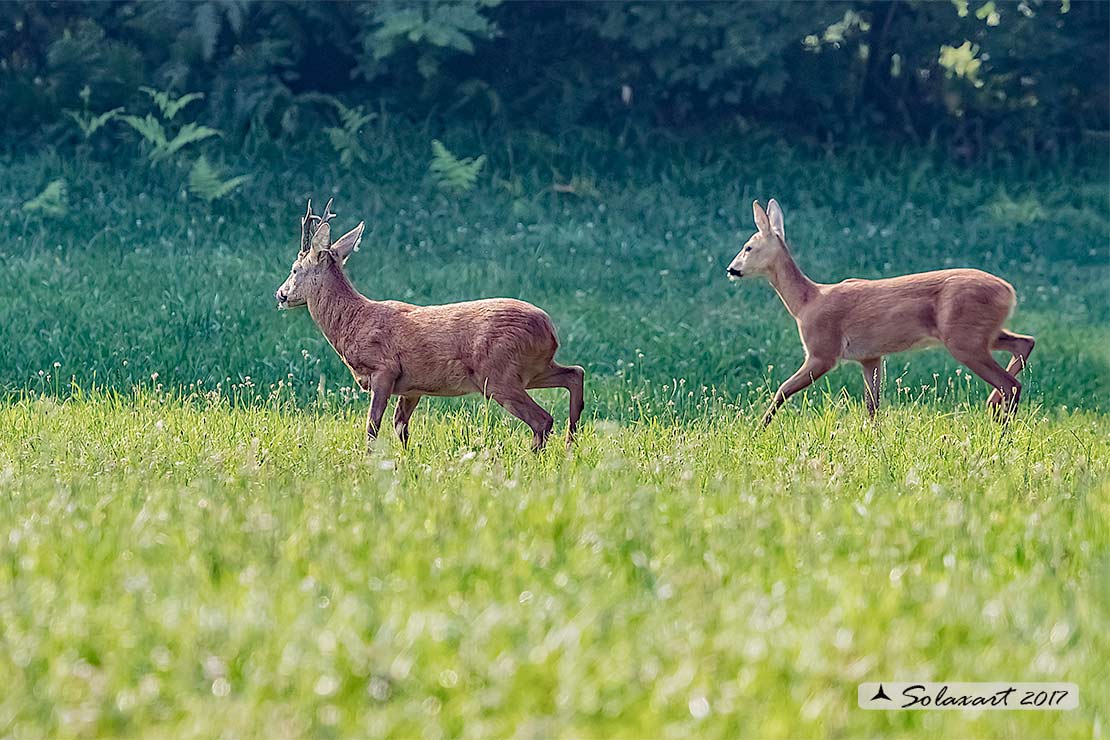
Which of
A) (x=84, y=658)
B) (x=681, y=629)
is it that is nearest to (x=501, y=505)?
(x=681, y=629)

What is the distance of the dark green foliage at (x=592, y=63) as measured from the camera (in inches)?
706

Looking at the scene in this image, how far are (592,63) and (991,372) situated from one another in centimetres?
1131

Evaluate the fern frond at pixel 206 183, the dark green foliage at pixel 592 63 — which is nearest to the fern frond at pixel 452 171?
the dark green foliage at pixel 592 63

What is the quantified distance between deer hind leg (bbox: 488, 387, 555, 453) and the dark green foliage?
35.5ft

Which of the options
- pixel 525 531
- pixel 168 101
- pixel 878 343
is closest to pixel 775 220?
pixel 878 343

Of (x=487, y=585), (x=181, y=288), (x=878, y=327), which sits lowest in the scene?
(x=181, y=288)

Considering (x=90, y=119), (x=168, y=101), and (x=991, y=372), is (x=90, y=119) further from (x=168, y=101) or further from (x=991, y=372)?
(x=991, y=372)

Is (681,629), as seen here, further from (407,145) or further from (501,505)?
(407,145)

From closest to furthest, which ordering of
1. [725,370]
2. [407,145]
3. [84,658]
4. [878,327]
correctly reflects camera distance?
[84,658] → [878,327] → [725,370] → [407,145]

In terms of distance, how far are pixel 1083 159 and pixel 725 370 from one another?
10.4 metres

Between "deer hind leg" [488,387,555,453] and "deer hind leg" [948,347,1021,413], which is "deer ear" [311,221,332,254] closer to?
"deer hind leg" [488,387,555,453]

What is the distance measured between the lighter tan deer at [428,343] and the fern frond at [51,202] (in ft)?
29.0

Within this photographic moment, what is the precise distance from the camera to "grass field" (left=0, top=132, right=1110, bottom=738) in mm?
Answer: 3645

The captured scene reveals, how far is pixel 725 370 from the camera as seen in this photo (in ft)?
37.4
